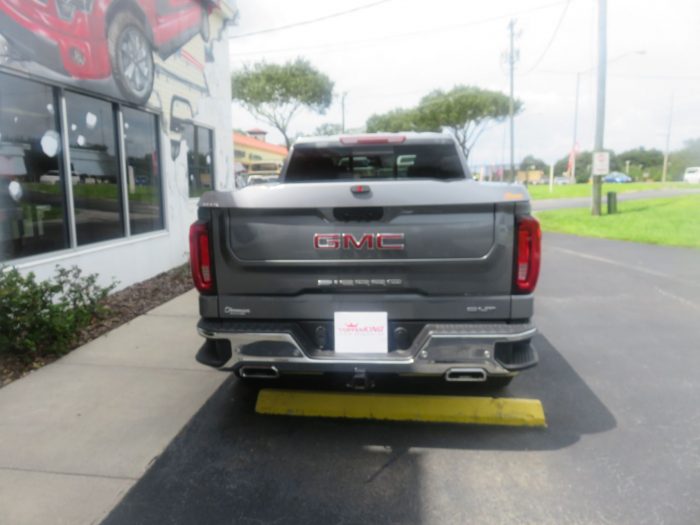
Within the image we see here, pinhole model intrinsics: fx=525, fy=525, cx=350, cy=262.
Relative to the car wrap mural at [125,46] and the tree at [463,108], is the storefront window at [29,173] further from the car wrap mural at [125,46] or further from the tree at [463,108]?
the tree at [463,108]

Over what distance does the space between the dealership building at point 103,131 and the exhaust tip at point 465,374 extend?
4.73 m

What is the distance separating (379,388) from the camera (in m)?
4.11

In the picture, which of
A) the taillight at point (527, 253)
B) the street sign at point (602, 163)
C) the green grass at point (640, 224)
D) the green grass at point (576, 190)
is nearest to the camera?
the taillight at point (527, 253)

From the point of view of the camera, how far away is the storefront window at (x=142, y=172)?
7789 mm

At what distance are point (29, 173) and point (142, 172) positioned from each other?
2516mm

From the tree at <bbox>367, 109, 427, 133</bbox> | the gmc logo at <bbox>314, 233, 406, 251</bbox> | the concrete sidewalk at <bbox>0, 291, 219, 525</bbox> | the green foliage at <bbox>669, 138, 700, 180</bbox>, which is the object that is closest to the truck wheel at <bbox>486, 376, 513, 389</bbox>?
the gmc logo at <bbox>314, 233, 406, 251</bbox>

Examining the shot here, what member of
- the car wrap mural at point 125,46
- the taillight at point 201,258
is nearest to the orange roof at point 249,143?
the car wrap mural at point 125,46

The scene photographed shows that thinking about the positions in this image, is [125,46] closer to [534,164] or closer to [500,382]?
[500,382]

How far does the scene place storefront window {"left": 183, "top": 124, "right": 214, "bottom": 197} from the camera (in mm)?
10025

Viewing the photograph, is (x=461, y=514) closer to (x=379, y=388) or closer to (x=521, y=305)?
(x=521, y=305)

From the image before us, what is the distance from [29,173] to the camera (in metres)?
5.74

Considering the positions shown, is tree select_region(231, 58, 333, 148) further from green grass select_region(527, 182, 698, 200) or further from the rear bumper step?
the rear bumper step

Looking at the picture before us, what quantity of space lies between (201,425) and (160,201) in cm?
608

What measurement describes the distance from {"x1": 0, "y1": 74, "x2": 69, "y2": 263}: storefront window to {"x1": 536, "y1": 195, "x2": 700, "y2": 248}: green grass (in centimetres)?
1247
